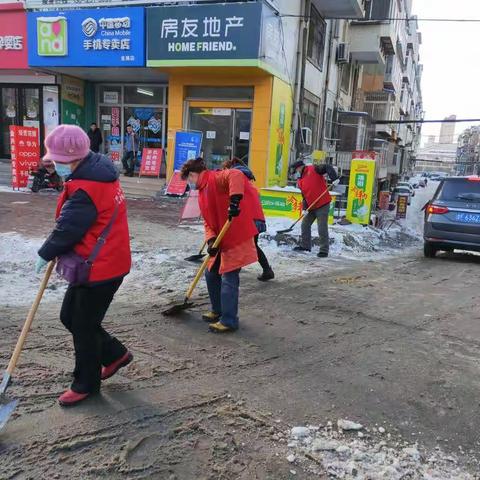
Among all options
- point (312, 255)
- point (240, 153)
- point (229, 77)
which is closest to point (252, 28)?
point (229, 77)

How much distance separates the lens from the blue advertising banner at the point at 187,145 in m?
13.5

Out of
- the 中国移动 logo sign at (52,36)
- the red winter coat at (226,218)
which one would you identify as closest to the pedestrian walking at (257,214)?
the red winter coat at (226,218)

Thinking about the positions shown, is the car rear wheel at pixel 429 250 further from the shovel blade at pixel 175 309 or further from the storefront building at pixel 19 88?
the storefront building at pixel 19 88

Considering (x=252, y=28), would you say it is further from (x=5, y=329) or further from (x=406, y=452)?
(x=406, y=452)

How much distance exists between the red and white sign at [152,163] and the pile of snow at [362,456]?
12.8 m

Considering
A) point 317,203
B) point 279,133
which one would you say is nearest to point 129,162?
point 279,133

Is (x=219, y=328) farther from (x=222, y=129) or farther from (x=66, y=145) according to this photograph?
(x=222, y=129)

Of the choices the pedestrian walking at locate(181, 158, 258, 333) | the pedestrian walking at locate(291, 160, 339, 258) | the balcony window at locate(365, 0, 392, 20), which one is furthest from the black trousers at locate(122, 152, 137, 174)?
the balcony window at locate(365, 0, 392, 20)

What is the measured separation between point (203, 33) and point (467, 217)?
7.85 m

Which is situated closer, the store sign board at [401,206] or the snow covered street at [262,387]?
the snow covered street at [262,387]

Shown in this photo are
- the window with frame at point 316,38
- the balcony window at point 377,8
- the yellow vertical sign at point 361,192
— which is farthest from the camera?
the balcony window at point 377,8

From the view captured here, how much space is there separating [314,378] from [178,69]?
11421mm

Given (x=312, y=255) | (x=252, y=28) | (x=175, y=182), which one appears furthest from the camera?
(x=175, y=182)

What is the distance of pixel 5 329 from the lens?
14.3ft
